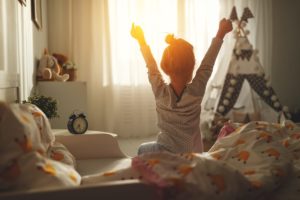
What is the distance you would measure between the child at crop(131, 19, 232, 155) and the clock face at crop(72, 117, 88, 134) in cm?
29

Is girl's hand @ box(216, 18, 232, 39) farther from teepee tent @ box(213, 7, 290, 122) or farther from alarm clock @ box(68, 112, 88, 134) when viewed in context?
teepee tent @ box(213, 7, 290, 122)

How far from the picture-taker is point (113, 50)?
3598 mm

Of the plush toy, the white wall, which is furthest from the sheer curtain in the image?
the white wall

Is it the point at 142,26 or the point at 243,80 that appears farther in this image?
the point at 142,26

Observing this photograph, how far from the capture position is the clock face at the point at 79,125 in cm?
143

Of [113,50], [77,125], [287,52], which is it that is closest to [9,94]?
[77,125]

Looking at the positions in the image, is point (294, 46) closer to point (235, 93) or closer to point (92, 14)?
point (235, 93)

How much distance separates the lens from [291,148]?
106 centimetres

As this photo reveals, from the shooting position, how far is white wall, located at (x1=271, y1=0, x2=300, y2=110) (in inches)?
159

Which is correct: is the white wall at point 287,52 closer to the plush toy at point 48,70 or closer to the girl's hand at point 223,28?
the plush toy at point 48,70

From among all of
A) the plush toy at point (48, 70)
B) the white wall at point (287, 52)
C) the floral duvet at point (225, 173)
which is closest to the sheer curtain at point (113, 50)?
the plush toy at point (48, 70)

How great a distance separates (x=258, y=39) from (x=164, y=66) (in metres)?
2.80

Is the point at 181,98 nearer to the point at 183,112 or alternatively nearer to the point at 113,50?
the point at 183,112

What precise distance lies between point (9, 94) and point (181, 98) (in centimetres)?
82
